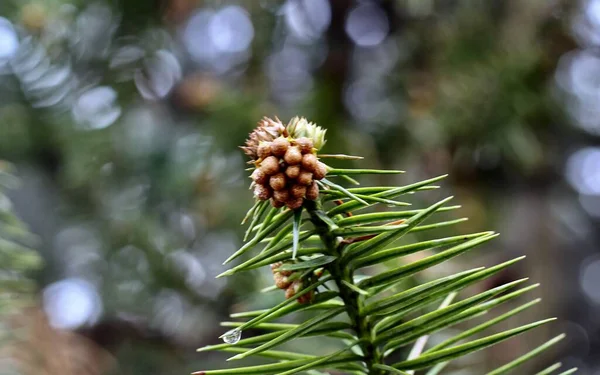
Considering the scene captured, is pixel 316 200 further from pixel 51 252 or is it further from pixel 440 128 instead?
pixel 51 252

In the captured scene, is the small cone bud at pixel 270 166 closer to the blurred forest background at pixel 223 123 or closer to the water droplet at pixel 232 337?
the water droplet at pixel 232 337

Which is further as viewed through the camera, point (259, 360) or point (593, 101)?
point (593, 101)

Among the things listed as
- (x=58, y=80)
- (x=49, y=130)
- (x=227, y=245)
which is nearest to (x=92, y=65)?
(x=58, y=80)

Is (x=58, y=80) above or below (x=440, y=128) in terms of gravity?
above

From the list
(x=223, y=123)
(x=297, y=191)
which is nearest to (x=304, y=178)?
(x=297, y=191)

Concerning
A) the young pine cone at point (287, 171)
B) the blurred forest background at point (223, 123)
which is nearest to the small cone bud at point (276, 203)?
the young pine cone at point (287, 171)

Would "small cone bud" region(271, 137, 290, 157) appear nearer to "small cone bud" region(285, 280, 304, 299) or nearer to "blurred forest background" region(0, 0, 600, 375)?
"small cone bud" region(285, 280, 304, 299)

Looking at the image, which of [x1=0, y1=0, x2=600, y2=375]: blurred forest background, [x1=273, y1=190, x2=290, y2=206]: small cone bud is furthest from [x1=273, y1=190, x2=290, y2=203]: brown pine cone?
[x1=0, y1=0, x2=600, y2=375]: blurred forest background

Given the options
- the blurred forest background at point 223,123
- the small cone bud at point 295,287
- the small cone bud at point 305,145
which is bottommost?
the small cone bud at point 295,287
